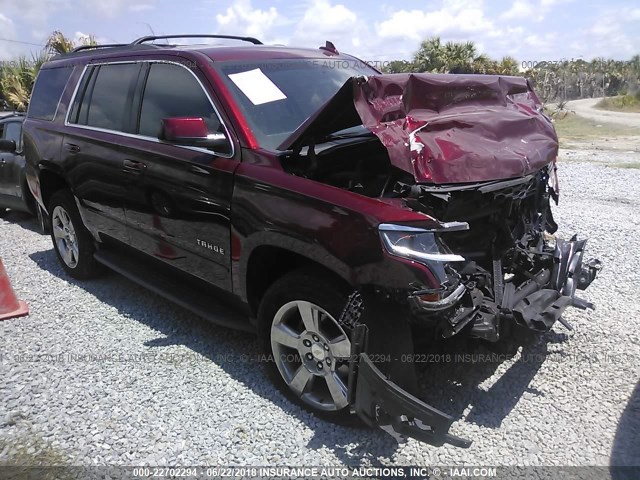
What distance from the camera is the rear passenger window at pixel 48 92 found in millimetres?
5168

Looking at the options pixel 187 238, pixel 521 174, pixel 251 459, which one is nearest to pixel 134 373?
pixel 187 238

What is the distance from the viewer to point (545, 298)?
3.16 m

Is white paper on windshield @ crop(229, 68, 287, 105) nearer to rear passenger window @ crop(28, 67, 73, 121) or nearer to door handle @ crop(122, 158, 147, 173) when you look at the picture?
door handle @ crop(122, 158, 147, 173)

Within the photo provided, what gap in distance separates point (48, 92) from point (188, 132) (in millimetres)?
3060

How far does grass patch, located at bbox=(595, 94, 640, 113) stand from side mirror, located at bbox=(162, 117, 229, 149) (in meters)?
45.5

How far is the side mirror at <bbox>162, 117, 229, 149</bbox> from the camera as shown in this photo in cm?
313

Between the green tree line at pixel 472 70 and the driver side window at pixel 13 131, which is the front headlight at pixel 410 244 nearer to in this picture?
the green tree line at pixel 472 70

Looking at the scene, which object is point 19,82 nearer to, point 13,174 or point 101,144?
point 13,174

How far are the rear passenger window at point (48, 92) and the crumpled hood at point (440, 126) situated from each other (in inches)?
124

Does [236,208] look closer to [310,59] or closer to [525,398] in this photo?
[310,59]

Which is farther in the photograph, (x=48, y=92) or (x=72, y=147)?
(x=48, y=92)

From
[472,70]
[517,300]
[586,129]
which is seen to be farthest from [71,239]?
[586,129]

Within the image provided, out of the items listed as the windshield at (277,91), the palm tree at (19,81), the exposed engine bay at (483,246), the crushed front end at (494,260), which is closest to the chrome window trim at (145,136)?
the windshield at (277,91)

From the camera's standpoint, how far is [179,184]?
3580 millimetres
